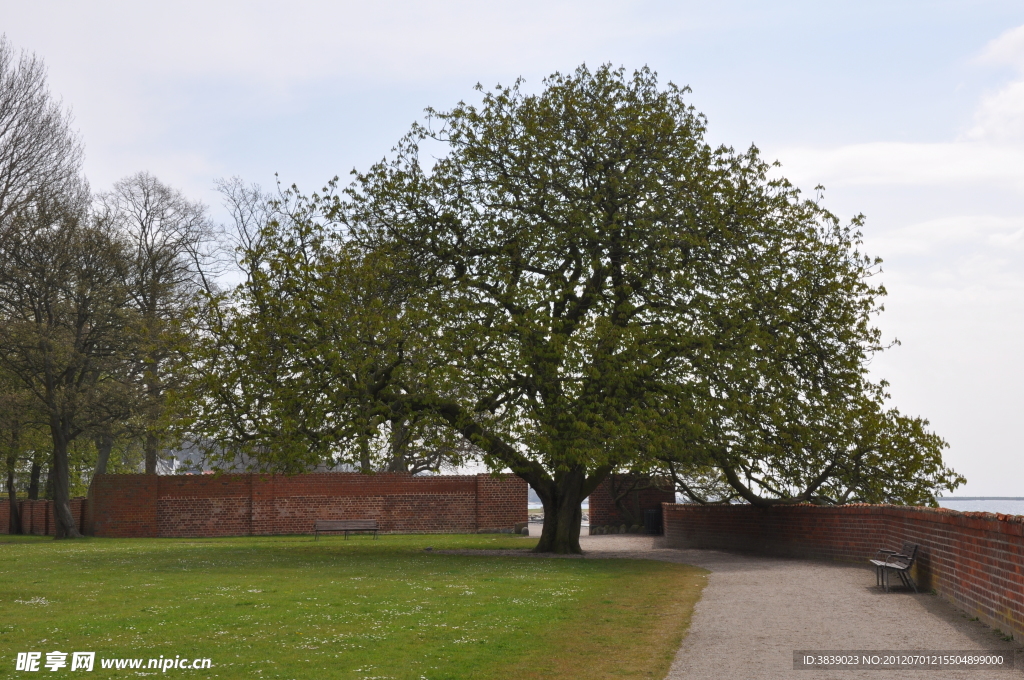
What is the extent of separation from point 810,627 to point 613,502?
29.6 m

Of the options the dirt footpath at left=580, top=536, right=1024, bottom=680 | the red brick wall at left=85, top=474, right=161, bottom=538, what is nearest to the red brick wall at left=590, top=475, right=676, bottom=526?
the red brick wall at left=85, top=474, right=161, bottom=538

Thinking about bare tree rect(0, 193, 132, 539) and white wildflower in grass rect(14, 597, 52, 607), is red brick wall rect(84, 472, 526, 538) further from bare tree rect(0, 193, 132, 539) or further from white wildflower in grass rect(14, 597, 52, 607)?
white wildflower in grass rect(14, 597, 52, 607)

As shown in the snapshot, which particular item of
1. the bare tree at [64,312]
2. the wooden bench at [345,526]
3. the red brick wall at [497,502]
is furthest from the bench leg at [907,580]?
the bare tree at [64,312]

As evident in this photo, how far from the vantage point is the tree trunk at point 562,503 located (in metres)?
25.0

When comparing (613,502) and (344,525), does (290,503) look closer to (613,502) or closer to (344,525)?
(344,525)

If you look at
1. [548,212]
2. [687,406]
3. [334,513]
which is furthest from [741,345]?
[334,513]

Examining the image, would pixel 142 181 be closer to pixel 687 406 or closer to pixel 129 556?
pixel 129 556

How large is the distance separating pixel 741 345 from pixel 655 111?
6353 millimetres

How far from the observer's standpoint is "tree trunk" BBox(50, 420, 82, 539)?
3503 cm

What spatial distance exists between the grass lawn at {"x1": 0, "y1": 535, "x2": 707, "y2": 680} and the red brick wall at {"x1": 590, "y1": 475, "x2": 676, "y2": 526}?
62.3 ft

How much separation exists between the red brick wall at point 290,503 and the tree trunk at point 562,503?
11.3 m

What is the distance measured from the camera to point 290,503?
122ft

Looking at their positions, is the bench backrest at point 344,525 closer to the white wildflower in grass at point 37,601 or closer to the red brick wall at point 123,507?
the red brick wall at point 123,507

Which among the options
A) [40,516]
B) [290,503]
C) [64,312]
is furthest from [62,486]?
[290,503]
